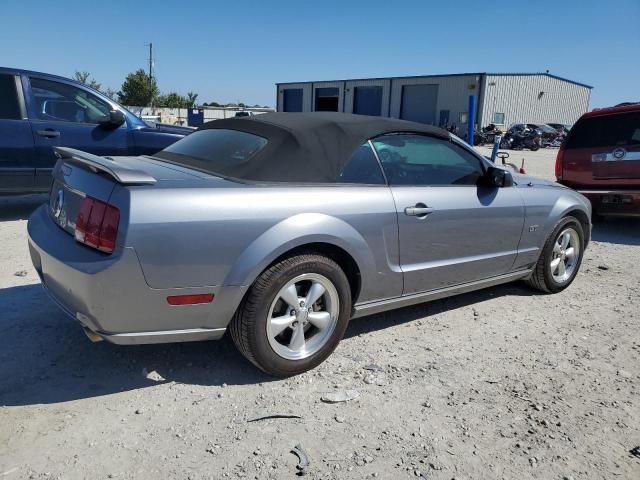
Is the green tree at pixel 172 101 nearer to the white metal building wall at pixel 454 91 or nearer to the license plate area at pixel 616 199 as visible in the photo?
the white metal building wall at pixel 454 91

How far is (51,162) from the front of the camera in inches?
264

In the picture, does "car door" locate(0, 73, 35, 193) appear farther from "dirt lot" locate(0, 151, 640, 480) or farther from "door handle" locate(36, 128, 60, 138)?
"dirt lot" locate(0, 151, 640, 480)

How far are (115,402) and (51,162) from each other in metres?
4.83

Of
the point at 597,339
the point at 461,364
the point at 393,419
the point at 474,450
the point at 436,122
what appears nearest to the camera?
the point at 474,450

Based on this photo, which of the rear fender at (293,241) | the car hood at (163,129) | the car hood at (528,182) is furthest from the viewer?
the car hood at (163,129)

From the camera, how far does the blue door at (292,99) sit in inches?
2276

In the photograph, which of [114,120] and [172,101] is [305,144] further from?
[172,101]

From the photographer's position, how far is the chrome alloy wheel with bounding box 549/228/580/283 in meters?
4.85

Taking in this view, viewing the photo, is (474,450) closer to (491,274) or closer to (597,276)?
(491,274)

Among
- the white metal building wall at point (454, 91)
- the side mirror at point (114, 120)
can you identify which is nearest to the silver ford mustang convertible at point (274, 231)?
the side mirror at point (114, 120)

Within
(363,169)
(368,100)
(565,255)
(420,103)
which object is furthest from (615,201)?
(368,100)

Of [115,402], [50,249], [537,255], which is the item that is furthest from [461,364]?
[50,249]

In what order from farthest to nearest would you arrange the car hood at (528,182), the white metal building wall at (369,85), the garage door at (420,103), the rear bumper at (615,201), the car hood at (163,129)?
the white metal building wall at (369,85) → the garage door at (420,103) → the car hood at (163,129) → the rear bumper at (615,201) → the car hood at (528,182)

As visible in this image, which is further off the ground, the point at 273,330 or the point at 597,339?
the point at 273,330
